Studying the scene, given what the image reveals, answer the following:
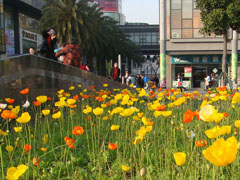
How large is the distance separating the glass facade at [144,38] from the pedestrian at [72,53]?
195ft

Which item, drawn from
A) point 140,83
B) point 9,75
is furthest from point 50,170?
point 140,83

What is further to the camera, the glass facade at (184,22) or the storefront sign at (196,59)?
the storefront sign at (196,59)

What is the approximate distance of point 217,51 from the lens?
1289 inches

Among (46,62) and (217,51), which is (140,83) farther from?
(217,51)

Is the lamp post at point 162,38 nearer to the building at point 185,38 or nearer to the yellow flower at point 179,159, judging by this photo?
the building at point 185,38

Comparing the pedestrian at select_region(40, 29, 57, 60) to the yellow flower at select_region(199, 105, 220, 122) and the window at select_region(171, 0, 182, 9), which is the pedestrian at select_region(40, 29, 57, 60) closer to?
the yellow flower at select_region(199, 105, 220, 122)

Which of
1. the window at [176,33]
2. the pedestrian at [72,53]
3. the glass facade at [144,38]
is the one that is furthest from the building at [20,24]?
the glass facade at [144,38]

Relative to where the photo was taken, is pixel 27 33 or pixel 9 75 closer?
pixel 9 75

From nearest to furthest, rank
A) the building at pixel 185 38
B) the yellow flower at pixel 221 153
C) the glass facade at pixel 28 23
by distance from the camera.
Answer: the yellow flower at pixel 221 153 < the building at pixel 185 38 < the glass facade at pixel 28 23

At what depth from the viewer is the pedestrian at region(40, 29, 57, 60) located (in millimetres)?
8344

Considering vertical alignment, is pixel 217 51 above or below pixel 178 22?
below

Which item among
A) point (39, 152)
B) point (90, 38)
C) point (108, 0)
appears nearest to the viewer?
point (39, 152)

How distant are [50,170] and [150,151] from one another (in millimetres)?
1162

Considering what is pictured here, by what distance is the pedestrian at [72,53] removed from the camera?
902 centimetres
